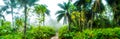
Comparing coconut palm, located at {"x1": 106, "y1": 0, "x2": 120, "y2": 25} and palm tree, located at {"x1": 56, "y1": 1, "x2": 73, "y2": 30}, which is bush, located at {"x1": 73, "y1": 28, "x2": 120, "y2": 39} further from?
palm tree, located at {"x1": 56, "y1": 1, "x2": 73, "y2": 30}

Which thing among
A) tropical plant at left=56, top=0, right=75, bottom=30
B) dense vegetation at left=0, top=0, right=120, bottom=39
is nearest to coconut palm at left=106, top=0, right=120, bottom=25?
dense vegetation at left=0, top=0, right=120, bottom=39

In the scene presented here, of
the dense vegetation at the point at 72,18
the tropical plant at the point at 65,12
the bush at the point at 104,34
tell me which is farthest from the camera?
the tropical plant at the point at 65,12

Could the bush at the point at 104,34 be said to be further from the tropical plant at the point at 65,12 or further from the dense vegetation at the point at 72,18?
the tropical plant at the point at 65,12

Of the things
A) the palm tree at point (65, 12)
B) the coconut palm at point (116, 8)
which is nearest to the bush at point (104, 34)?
the coconut palm at point (116, 8)

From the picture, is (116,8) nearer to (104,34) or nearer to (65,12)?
(65,12)

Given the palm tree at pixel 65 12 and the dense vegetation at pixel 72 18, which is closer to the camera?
the dense vegetation at pixel 72 18

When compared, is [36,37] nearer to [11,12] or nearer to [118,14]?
[118,14]

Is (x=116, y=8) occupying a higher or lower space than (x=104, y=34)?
higher

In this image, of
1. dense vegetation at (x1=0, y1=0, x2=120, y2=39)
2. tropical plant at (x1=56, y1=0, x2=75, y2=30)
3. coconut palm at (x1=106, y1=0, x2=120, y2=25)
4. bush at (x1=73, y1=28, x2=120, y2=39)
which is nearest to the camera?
bush at (x1=73, y1=28, x2=120, y2=39)

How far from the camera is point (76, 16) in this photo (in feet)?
143

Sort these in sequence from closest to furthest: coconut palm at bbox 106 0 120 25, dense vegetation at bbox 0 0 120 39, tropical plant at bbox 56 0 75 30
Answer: dense vegetation at bbox 0 0 120 39, coconut palm at bbox 106 0 120 25, tropical plant at bbox 56 0 75 30

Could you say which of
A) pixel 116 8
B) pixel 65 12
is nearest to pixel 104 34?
pixel 116 8

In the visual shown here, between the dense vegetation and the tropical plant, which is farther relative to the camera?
the tropical plant

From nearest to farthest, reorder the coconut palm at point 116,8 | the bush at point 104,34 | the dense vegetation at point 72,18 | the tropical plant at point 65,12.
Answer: the bush at point 104,34 → the dense vegetation at point 72,18 → the coconut palm at point 116,8 → the tropical plant at point 65,12
